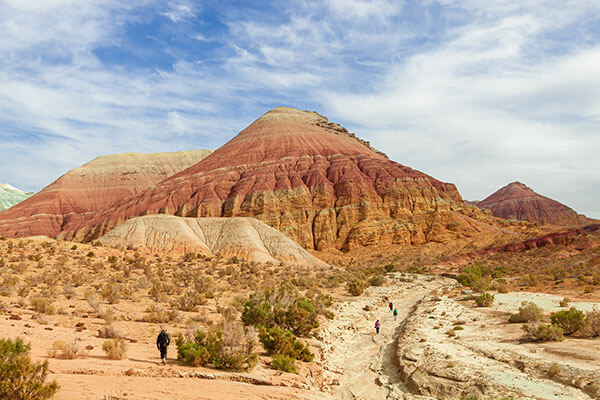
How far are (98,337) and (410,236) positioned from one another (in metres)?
67.2

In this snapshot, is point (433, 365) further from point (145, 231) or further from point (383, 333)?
point (145, 231)

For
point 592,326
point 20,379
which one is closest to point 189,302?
point 20,379

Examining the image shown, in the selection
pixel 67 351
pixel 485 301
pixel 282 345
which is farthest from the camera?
pixel 485 301

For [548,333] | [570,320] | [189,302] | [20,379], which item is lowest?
[189,302]

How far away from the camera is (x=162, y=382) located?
933 cm

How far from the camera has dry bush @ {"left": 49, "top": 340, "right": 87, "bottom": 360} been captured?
1002 centimetres

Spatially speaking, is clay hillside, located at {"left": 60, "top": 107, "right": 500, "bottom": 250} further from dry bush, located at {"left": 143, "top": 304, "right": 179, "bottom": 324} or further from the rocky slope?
the rocky slope

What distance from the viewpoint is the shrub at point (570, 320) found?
1448 cm

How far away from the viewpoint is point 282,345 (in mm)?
14109

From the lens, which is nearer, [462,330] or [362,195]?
[462,330]

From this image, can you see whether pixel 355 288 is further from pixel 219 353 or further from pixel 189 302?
pixel 219 353

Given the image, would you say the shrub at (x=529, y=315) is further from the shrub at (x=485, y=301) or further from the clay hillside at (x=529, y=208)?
the clay hillside at (x=529, y=208)

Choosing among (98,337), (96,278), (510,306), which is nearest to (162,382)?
(98,337)

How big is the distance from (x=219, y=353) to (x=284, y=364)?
7.53 ft
